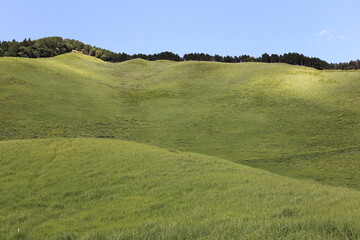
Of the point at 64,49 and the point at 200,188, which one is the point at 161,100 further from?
the point at 64,49

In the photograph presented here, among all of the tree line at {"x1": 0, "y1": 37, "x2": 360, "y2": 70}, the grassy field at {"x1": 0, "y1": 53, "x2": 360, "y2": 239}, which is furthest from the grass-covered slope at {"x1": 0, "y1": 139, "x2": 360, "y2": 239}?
the tree line at {"x1": 0, "y1": 37, "x2": 360, "y2": 70}

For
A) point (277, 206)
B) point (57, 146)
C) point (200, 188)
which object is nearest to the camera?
point (277, 206)

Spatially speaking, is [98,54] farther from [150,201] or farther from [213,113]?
[150,201]

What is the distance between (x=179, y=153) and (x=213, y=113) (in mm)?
27285

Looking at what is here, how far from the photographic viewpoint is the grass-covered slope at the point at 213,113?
104ft

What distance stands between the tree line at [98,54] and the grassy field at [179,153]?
5445 centimetres

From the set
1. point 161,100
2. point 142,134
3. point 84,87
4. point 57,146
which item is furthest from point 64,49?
point 57,146

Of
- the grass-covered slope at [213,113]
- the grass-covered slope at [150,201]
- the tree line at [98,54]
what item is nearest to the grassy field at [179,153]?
the grass-covered slope at [150,201]

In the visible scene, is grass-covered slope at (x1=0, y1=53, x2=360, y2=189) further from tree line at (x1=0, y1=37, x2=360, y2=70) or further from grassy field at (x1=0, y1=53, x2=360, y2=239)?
tree line at (x1=0, y1=37, x2=360, y2=70)

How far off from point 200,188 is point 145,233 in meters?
5.89

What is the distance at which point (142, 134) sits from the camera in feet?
127

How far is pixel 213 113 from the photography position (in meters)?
48.9

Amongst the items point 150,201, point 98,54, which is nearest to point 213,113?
point 150,201

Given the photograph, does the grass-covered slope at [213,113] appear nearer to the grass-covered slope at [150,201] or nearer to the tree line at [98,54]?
the grass-covered slope at [150,201]
